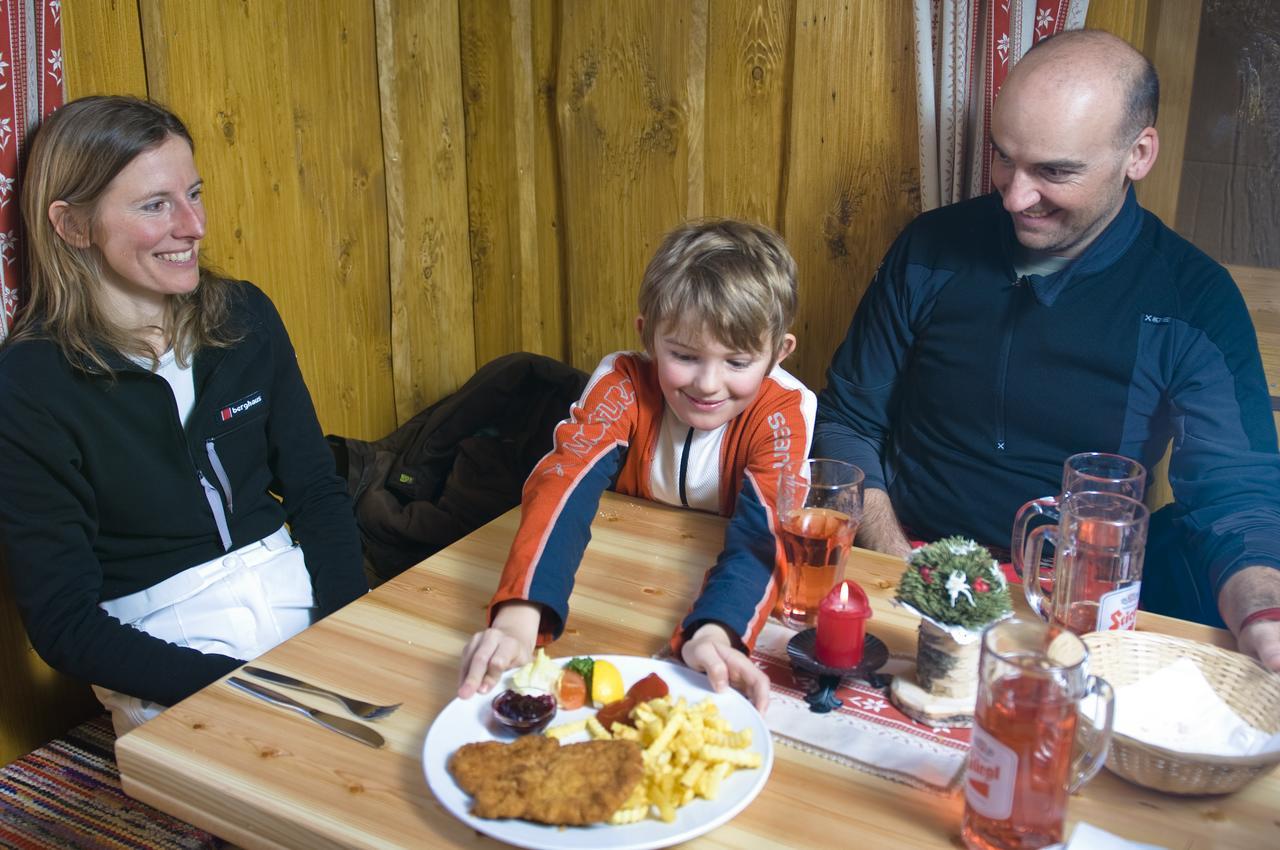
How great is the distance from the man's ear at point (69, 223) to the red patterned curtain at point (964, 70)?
1.60 m

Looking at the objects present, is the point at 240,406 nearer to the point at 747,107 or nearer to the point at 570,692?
the point at 570,692

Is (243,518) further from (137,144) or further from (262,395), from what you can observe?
(137,144)

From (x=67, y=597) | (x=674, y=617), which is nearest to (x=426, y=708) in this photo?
(x=674, y=617)

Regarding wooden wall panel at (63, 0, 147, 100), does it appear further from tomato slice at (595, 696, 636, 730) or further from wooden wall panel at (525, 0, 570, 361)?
tomato slice at (595, 696, 636, 730)

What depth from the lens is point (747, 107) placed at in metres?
2.58

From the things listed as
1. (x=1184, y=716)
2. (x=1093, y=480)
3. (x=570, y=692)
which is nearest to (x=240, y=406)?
(x=570, y=692)

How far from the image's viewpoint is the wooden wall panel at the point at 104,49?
1.92 m

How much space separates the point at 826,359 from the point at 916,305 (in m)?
0.72

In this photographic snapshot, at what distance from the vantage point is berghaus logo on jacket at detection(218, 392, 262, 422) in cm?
177

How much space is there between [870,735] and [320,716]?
21.0 inches

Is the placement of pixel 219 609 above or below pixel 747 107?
below

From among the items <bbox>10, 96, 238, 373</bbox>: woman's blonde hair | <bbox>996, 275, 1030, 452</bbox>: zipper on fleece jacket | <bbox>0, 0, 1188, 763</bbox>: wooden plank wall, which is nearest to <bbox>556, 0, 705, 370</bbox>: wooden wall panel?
<bbox>0, 0, 1188, 763</bbox>: wooden plank wall

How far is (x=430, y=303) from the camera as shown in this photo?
2949 millimetres

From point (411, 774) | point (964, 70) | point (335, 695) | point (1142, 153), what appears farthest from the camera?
point (964, 70)
